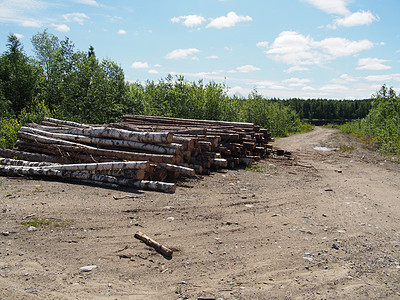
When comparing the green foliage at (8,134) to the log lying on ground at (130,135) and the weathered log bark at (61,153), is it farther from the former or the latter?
the log lying on ground at (130,135)

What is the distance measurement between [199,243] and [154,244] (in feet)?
2.32

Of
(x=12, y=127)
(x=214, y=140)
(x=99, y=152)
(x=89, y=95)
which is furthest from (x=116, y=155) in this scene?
(x=89, y=95)

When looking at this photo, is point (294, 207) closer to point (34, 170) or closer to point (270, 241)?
point (270, 241)

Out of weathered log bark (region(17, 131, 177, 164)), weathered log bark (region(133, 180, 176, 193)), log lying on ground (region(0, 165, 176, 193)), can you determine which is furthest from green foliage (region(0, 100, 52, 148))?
weathered log bark (region(133, 180, 176, 193))

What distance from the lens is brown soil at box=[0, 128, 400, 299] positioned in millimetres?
3617

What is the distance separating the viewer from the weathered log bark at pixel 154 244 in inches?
170

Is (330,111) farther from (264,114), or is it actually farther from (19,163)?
(19,163)

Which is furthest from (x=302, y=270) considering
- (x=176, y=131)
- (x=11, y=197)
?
(x=176, y=131)

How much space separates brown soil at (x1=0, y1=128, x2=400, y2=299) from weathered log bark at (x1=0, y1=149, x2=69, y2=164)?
1.03m

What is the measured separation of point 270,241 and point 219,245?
2.78ft

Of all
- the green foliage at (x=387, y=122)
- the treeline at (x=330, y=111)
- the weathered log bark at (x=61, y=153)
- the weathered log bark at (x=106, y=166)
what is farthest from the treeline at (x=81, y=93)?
the treeline at (x=330, y=111)

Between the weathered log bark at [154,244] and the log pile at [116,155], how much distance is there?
7.60 feet

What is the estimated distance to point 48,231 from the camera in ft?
15.3

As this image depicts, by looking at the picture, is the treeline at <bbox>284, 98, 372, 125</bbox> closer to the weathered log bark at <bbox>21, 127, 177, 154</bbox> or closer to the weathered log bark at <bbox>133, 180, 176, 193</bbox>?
the weathered log bark at <bbox>21, 127, 177, 154</bbox>
